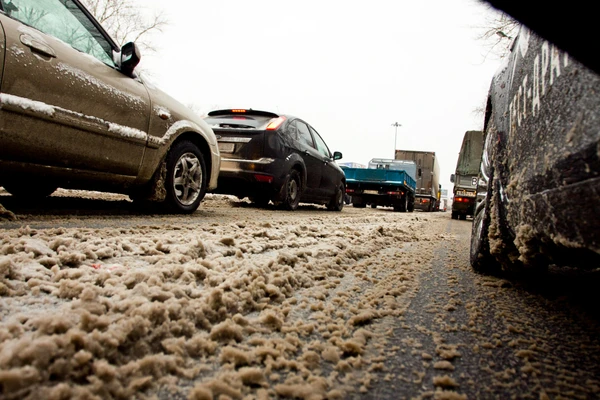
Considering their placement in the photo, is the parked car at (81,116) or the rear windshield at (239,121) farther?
the rear windshield at (239,121)

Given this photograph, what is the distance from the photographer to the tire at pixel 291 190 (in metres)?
6.71

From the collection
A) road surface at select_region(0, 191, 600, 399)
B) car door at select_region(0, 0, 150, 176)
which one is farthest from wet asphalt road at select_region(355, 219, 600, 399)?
car door at select_region(0, 0, 150, 176)

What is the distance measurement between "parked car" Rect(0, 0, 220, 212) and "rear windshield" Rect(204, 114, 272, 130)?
1.84 meters

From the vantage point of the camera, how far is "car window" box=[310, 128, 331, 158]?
797 centimetres

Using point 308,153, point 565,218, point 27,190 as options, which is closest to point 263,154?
point 308,153

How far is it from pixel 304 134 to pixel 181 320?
6397mm

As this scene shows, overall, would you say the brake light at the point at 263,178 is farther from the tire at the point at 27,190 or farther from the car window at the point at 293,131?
the tire at the point at 27,190

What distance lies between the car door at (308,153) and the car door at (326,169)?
215 millimetres

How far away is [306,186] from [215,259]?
18.4 feet

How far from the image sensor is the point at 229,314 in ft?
4.45

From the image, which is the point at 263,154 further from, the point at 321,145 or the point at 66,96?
the point at 66,96

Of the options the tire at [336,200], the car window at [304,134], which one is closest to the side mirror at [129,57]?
the car window at [304,134]

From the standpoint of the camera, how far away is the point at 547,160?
1.18m

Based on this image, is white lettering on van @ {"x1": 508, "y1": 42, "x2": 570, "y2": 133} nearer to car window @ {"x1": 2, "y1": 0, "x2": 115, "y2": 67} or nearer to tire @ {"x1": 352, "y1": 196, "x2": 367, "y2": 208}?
car window @ {"x1": 2, "y1": 0, "x2": 115, "y2": 67}
